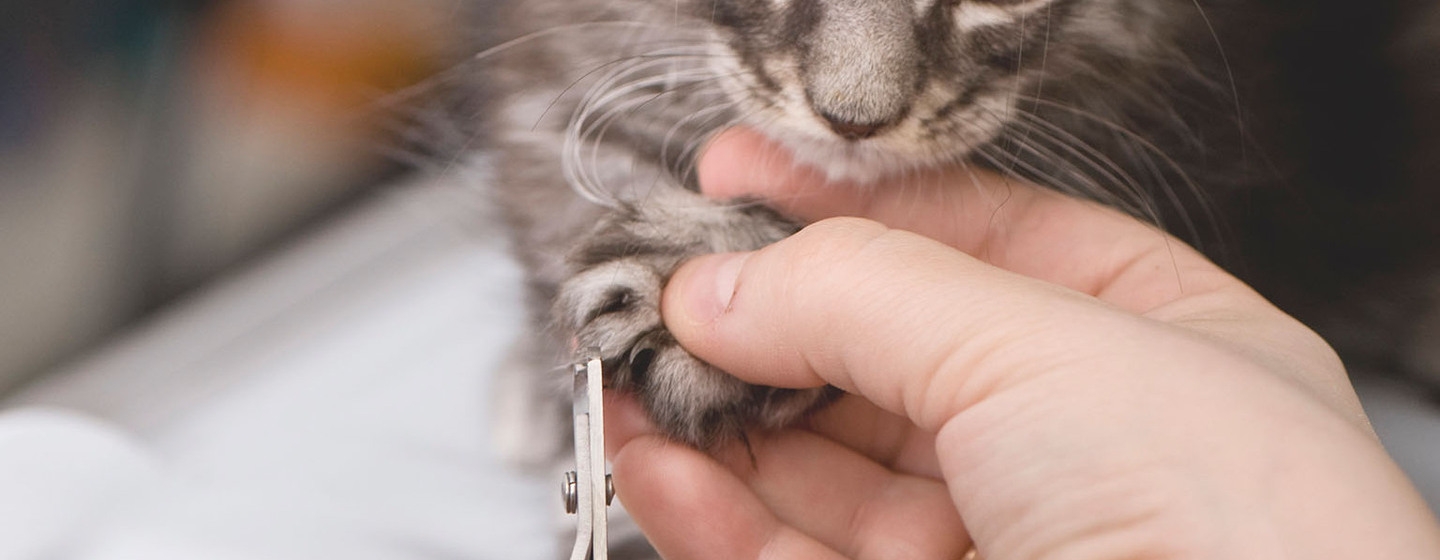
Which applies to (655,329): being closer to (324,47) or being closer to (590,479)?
(590,479)

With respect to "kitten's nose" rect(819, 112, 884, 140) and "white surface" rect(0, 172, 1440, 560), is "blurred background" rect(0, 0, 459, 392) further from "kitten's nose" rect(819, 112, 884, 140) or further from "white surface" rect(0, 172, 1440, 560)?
"kitten's nose" rect(819, 112, 884, 140)

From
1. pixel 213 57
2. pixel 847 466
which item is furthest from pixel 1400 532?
pixel 213 57

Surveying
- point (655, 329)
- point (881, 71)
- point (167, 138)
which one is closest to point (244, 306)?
point (167, 138)

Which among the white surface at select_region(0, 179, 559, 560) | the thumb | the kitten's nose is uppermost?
the kitten's nose

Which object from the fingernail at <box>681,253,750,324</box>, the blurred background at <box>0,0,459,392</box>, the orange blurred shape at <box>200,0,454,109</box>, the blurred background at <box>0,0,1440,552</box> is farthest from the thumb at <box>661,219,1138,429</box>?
the orange blurred shape at <box>200,0,454,109</box>

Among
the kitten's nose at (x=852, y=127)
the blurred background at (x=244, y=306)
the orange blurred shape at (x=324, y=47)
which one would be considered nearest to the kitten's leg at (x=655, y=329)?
the kitten's nose at (x=852, y=127)

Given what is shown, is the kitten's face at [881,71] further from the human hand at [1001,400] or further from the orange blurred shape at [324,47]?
the orange blurred shape at [324,47]
